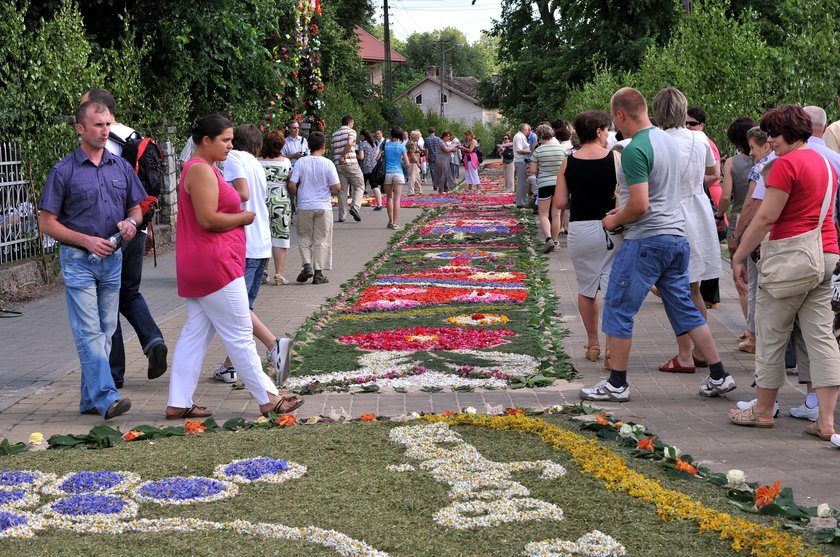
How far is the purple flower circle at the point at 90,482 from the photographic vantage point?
5727 mm

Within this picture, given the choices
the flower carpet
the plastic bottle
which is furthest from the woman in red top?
the plastic bottle

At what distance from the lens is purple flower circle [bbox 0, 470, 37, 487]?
5.79 meters

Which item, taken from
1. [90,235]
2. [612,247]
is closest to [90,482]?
[90,235]

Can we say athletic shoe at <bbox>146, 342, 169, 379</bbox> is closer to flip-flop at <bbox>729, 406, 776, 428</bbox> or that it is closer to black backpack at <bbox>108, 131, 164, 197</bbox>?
black backpack at <bbox>108, 131, 164, 197</bbox>

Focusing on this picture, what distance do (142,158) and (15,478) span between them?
3.28 m

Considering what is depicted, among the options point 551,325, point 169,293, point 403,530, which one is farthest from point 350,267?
point 403,530

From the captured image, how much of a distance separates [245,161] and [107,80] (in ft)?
35.7

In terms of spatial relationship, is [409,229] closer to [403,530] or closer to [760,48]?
[760,48]

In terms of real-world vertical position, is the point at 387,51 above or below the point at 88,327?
above

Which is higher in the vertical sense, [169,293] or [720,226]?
[720,226]

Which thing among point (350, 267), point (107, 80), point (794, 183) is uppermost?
point (107, 80)

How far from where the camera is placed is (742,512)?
5215mm

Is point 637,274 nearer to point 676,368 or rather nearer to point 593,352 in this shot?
point 676,368

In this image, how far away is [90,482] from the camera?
5.80 metres
